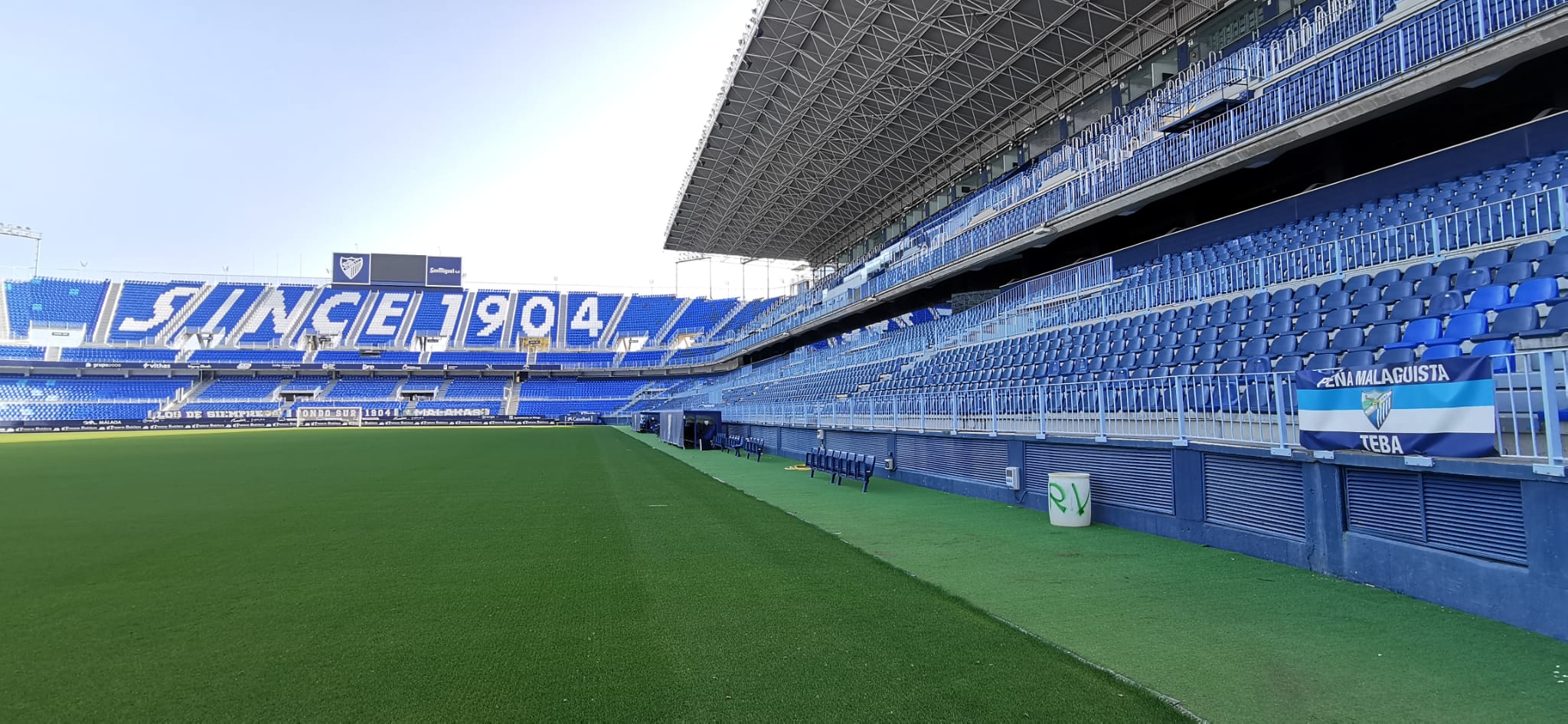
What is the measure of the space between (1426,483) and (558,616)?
6107mm

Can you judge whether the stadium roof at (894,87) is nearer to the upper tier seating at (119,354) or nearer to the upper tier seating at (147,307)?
the upper tier seating at (119,354)

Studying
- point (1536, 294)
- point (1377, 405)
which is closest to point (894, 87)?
point (1536, 294)

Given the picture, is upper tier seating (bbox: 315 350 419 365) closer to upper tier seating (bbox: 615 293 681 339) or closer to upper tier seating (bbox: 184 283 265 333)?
upper tier seating (bbox: 184 283 265 333)

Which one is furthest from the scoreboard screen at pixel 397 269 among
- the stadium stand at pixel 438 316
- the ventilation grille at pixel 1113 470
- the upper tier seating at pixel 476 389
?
the ventilation grille at pixel 1113 470

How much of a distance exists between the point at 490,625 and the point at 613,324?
66.4 meters

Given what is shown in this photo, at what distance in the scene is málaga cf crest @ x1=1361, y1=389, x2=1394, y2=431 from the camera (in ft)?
17.6

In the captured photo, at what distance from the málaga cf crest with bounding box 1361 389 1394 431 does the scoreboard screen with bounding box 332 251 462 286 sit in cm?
7351

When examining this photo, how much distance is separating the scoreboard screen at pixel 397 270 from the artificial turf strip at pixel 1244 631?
231ft

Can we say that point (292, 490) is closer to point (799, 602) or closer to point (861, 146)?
point (799, 602)

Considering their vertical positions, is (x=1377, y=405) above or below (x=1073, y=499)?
above

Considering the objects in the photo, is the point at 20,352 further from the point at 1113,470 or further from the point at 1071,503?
the point at 1113,470

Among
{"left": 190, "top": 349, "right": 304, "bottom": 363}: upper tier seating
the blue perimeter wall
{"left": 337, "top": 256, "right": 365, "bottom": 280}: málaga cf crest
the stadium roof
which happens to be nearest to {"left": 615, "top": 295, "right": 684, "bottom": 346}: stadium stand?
{"left": 337, "top": 256, "right": 365, "bottom": 280}: málaga cf crest

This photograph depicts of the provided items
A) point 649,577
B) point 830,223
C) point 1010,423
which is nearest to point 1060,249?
point 1010,423

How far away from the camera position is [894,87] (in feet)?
82.8
